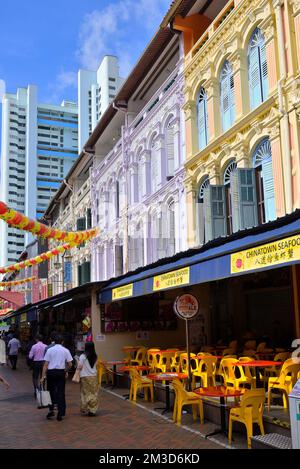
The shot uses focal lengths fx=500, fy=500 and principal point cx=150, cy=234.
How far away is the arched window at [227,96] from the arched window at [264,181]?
1711mm

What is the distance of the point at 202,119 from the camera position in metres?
15.0

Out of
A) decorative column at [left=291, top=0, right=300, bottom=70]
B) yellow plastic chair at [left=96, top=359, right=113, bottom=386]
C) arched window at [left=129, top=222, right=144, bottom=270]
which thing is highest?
decorative column at [left=291, top=0, right=300, bottom=70]

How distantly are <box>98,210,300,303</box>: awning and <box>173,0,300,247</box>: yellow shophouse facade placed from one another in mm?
1833

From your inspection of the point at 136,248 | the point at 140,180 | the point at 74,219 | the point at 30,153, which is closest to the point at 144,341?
the point at 136,248

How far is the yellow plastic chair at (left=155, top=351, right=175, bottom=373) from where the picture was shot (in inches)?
527

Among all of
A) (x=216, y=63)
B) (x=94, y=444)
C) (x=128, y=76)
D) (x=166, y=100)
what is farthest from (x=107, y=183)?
(x=94, y=444)

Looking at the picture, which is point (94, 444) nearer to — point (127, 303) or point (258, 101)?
point (258, 101)

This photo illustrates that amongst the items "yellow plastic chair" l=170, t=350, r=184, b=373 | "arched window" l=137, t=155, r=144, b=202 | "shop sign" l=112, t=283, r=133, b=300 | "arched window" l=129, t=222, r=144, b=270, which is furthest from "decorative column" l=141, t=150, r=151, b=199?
"yellow plastic chair" l=170, t=350, r=184, b=373

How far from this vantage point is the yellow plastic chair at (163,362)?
13383mm

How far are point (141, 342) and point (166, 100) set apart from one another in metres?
8.48

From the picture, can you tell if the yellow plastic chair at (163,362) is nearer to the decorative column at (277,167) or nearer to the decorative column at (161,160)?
the decorative column at (277,167)

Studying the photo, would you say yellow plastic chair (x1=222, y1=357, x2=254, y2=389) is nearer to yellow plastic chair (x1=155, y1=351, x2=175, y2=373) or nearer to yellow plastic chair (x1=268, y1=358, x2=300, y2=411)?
yellow plastic chair (x1=268, y1=358, x2=300, y2=411)

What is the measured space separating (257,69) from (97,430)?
9.04m

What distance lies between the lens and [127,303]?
698 inches
